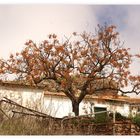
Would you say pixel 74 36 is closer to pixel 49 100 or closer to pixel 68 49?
pixel 68 49

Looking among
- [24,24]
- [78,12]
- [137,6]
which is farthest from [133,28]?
[24,24]

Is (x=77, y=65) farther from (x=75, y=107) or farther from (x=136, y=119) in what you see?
(x=136, y=119)

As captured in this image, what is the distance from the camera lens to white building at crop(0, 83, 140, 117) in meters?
5.88

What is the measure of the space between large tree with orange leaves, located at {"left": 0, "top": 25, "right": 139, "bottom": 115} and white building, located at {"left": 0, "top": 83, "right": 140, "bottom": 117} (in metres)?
0.11

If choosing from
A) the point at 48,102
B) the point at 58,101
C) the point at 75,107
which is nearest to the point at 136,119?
the point at 75,107

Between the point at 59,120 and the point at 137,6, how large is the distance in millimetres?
1531

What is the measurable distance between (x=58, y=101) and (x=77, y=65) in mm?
770

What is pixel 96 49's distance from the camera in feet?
21.9

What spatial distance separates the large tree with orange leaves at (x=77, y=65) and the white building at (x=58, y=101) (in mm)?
108

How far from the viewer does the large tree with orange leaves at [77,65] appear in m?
6.45

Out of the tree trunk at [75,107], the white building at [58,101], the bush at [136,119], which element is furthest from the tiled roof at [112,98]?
the bush at [136,119]

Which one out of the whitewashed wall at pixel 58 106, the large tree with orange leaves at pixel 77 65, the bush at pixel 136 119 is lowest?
the bush at pixel 136 119

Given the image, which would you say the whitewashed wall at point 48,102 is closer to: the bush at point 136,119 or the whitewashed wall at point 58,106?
the whitewashed wall at point 58,106
